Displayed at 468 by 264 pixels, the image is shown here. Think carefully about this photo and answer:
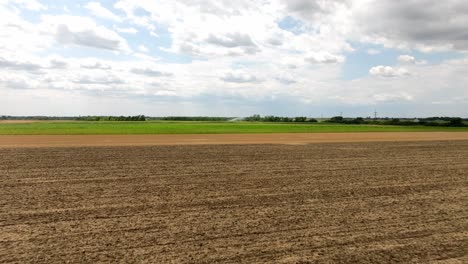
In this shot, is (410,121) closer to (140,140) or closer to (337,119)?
(337,119)

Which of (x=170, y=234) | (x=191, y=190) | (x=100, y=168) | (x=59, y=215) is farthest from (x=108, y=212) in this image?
(x=100, y=168)

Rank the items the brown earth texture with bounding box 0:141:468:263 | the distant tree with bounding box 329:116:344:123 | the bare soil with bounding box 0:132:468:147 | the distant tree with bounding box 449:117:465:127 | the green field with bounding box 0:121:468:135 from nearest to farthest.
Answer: the brown earth texture with bounding box 0:141:468:263
the bare soil with bounding box 0:132:468:147
the green field with bounding box 0:121:468:135
the distant tree with bounding box 449:117:465:127
the distant tree with bounding box 329:116:344:123

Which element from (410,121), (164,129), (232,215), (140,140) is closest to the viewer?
(232,215)

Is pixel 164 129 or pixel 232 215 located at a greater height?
pixel 164 129

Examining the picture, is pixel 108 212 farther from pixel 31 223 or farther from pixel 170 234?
pixel 170 234

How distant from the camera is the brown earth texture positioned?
8.05 meters

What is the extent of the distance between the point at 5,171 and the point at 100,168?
4.50m

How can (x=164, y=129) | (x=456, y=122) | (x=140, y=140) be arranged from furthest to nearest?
1. (x=456, y=122)
2. (x=164, y=129)
3. (x=140, y=140)

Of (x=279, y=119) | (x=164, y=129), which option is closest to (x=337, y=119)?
(x=279, y=119)

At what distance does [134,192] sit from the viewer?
14.2 metres

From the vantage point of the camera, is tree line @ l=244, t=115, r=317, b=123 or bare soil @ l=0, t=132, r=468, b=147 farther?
tree line @ l=244, t=115, r=317, b=123

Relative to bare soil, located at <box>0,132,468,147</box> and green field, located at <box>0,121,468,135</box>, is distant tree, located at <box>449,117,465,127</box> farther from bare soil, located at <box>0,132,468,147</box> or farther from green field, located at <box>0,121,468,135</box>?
bare soil, located at <box>0,132,468,147</box>

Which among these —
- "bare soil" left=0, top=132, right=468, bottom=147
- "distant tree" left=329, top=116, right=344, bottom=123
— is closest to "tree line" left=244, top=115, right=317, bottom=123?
"distant tree" left=329, top=116, right=344, bottom=123

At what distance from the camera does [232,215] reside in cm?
1099
